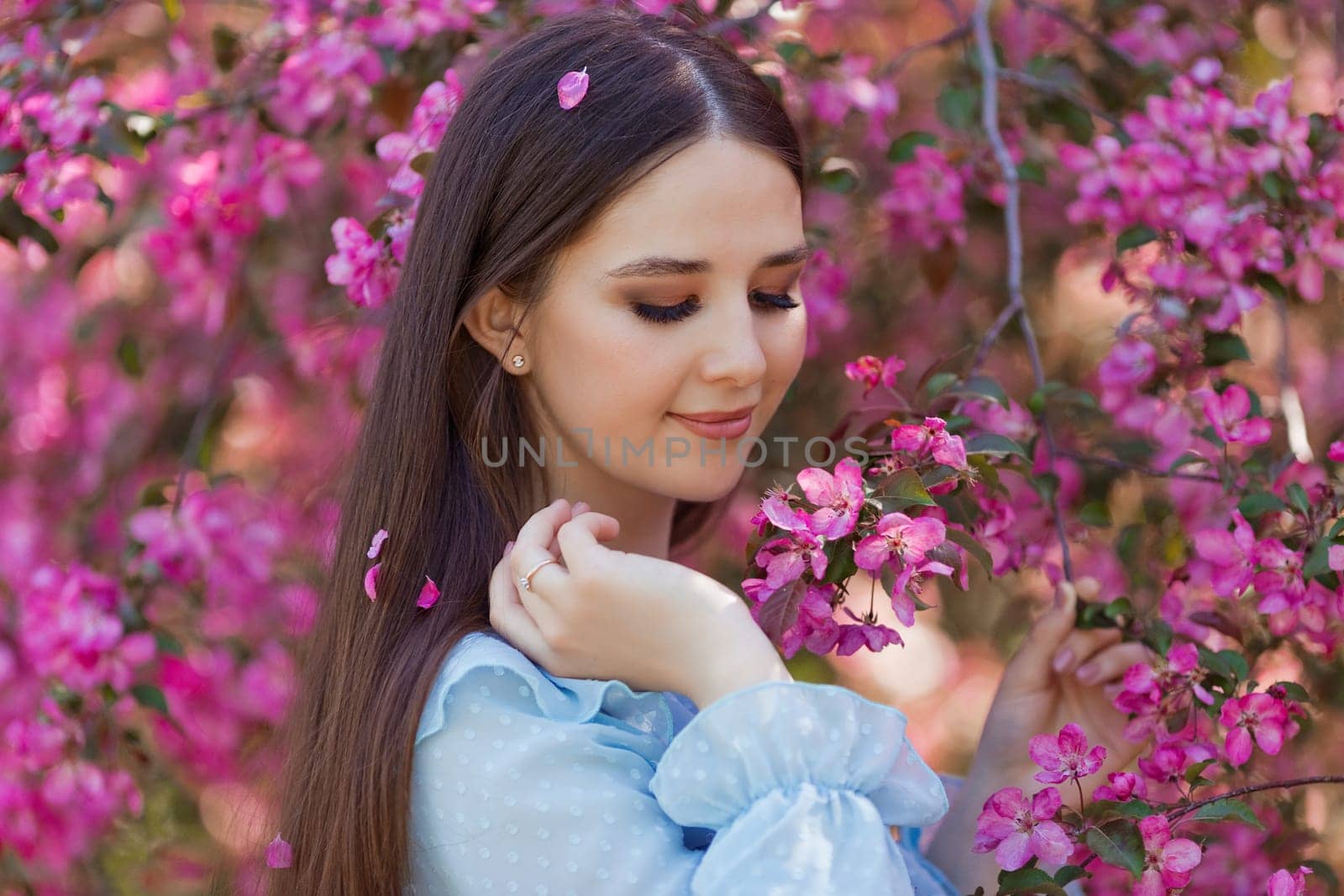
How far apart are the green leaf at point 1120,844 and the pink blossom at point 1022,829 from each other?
3cm

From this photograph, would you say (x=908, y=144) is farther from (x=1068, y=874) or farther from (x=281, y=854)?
(x=281, y=854)

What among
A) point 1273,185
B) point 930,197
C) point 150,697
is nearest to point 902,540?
point 1273,185

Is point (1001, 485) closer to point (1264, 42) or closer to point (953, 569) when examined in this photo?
point (953, 569)

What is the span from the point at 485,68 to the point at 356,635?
0.59m

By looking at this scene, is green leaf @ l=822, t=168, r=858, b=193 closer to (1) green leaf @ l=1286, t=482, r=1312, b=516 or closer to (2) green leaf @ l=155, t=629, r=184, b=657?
(1) green leaf @ l=1286, t=482, r=1312, b=516

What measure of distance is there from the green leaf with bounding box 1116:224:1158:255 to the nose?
62 centimetres

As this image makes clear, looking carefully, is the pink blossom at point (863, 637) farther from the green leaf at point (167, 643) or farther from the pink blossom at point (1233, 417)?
the green leaf at point (167, 643)

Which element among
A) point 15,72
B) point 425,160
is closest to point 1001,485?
point 425,160

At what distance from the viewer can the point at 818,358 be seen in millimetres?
2729

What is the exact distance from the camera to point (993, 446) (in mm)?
1348

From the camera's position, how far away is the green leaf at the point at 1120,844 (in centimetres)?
122

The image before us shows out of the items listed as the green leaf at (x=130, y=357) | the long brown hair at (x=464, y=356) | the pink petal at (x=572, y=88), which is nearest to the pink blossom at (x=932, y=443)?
the long brown hair at (x=464, y=356)

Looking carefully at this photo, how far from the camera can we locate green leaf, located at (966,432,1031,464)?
1333 mm

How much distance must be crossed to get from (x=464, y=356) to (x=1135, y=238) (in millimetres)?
820
